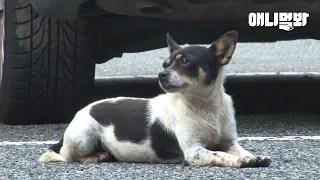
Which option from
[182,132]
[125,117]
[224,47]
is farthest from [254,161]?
[125,117]

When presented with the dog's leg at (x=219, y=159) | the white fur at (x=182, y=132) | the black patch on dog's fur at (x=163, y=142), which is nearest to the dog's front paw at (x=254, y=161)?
the dog's leg at (x=219, y=159)

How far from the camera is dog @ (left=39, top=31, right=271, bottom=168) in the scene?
5.27 m

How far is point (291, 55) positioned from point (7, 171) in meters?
8.87

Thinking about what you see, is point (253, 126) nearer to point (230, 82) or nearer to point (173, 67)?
point (173, 67)

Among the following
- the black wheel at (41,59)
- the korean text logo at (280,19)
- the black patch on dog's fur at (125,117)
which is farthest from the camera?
the black wheel at (41,59)

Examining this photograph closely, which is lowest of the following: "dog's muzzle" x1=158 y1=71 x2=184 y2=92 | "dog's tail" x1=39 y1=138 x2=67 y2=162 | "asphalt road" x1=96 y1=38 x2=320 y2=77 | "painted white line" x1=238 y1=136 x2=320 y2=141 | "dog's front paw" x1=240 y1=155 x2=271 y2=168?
"asphalt road" x1=96 y1=38 x2=320 y2=77

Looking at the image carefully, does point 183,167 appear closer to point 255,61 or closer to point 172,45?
point 172,45

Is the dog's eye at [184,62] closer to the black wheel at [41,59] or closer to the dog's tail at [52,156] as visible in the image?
the dog's tail at [52,156]

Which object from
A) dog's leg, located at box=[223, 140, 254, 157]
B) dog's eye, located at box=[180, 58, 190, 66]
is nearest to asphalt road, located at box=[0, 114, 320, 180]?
dog's leg, located at box=[223, 140, 254, 157]

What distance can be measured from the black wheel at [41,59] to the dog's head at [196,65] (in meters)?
1.48

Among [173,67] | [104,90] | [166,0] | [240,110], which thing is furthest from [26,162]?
[104,90]

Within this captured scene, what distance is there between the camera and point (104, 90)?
8766mm

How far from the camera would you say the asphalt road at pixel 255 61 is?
11280 millimetres

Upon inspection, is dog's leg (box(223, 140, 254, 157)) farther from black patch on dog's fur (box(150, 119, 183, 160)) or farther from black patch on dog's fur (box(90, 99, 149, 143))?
black patch on dog's fur (box(90, 99, 149, 143))
